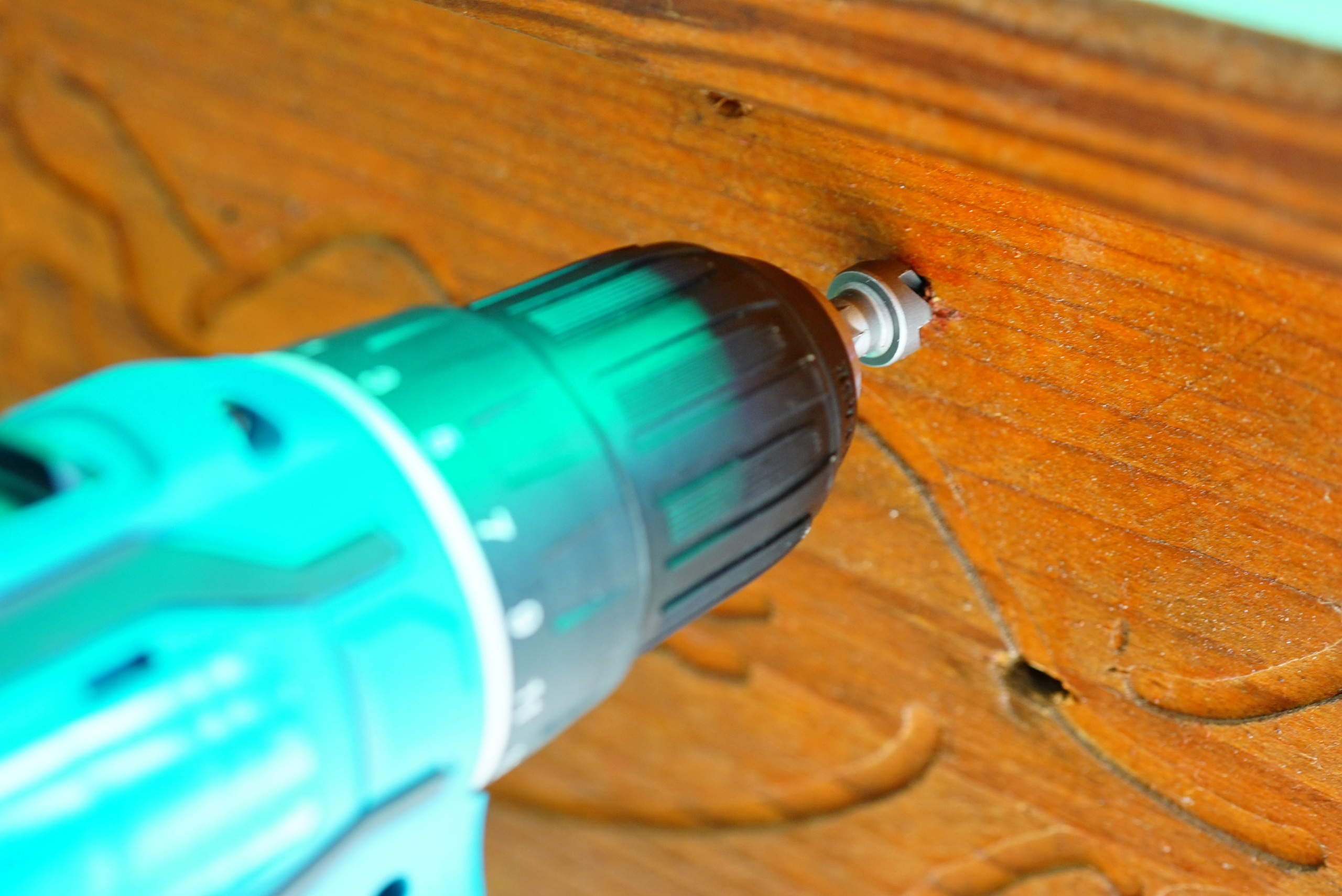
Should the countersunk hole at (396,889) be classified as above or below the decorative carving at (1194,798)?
above

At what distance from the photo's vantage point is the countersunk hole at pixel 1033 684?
1.00ft

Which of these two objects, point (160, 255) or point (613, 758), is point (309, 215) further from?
point (613, 758)

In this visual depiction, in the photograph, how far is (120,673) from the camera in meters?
0.17

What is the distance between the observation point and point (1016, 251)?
245mm

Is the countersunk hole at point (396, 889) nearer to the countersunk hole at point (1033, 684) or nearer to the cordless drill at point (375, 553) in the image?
the cordless drill at point (375, 553)

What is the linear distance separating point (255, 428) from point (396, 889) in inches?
3.5

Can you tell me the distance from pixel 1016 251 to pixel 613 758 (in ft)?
0.82

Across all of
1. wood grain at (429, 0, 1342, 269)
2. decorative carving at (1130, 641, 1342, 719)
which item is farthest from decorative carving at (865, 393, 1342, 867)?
wood grain at (429, 0, 1342, 269)

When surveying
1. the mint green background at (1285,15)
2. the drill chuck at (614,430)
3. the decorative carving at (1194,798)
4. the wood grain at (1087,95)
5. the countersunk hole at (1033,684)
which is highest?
the mint green background at (1285,15)

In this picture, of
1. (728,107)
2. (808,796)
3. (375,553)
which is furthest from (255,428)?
(808,796)

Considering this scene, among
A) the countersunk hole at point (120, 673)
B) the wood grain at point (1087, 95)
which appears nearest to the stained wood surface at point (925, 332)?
the wood grain at point (1087, 95)

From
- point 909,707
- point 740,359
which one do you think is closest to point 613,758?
point 909,707

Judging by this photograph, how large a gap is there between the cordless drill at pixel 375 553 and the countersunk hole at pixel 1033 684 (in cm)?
9

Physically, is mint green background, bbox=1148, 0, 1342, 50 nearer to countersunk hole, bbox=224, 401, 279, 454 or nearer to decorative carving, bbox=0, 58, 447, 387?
countersunk hole, bbox=224, 401, 279, 454
